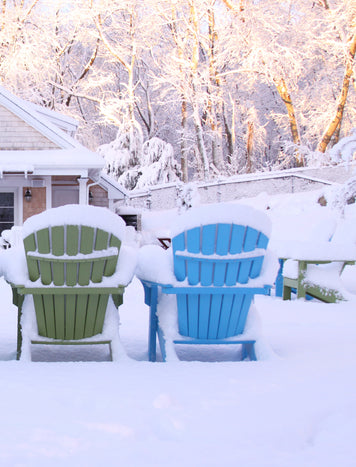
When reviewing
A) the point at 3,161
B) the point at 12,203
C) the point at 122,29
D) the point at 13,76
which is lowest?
the point at 12,203

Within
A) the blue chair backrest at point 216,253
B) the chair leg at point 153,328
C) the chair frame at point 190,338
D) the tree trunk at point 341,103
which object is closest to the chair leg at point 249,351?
the chair frame at point 190,338

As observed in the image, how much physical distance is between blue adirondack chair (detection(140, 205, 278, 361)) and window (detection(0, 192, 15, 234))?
1025cm

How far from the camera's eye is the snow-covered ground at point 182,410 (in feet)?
5.63

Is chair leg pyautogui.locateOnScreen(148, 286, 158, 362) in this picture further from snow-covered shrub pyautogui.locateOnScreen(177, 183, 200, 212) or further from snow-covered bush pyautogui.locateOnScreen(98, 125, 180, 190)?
snow-covered bush pyautogui.locateOnScreen(98, 125, 180, 190)

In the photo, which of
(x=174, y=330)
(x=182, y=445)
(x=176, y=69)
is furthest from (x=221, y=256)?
(x=176, y=69)

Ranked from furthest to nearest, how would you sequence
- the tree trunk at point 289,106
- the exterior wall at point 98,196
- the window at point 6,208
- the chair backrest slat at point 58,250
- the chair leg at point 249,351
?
1. the tree trunk at point 289,106
2. the exterior wall at point 98,196
3. the window at point 6,208
4. the chair leg at point 249,351
5. the chair backrest slat at point 58,250

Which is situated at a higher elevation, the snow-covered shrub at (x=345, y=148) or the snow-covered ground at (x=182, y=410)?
the snow-covered shrub at (x=345, y=148)

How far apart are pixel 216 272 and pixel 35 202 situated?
400 inches

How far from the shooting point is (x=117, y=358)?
112 inches

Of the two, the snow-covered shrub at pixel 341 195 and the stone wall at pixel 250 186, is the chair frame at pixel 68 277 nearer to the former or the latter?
the snow-covered shrub at pixel 341 195

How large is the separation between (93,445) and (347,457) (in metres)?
0.94

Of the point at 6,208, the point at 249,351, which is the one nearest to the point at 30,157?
the point at 6,208

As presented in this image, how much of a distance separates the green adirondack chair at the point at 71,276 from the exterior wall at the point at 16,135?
9.96 meters

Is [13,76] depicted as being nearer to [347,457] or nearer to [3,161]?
[3,161]
